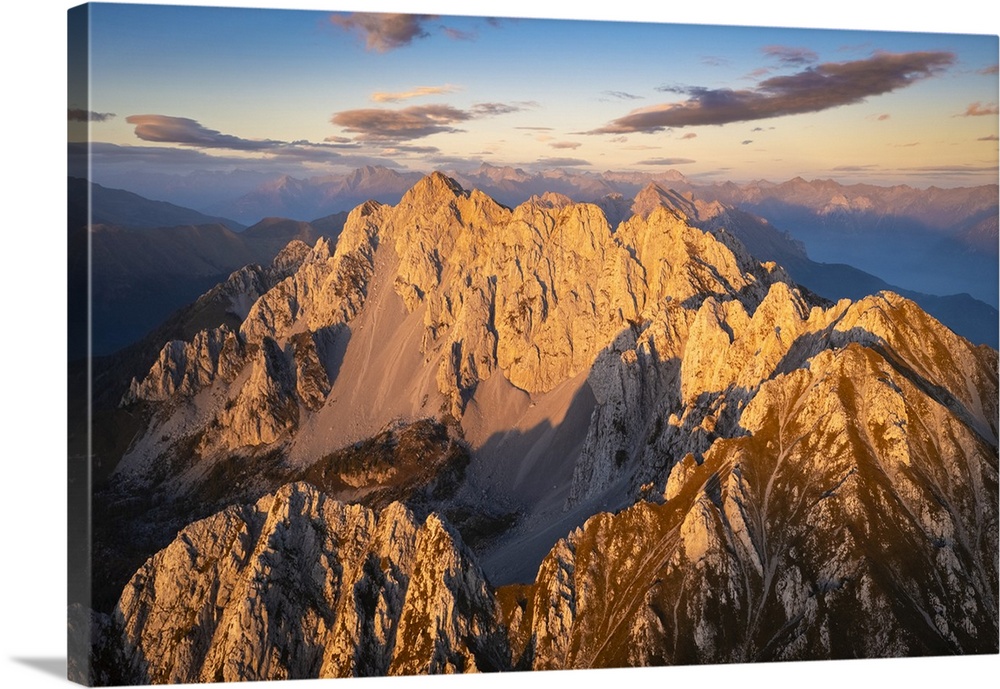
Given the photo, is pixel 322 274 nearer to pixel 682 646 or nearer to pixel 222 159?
pixel 222 159

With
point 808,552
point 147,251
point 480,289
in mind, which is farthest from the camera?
point 480,289

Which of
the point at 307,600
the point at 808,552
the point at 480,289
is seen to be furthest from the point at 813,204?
the point at 480,289

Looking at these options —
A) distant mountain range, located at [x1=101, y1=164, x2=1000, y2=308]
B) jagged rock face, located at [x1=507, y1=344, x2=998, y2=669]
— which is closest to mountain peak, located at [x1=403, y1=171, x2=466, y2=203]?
distant mountain range, located at [x1=101, y1=164, x2=1000, y2=308]

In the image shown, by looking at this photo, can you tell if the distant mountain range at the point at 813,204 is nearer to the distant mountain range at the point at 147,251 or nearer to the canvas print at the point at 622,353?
the canvas print at the point at 622,353

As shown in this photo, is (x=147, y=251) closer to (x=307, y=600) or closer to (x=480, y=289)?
(x=307, y=600)

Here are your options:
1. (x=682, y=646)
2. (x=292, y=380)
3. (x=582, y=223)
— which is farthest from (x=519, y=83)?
(x=292, y=380)
